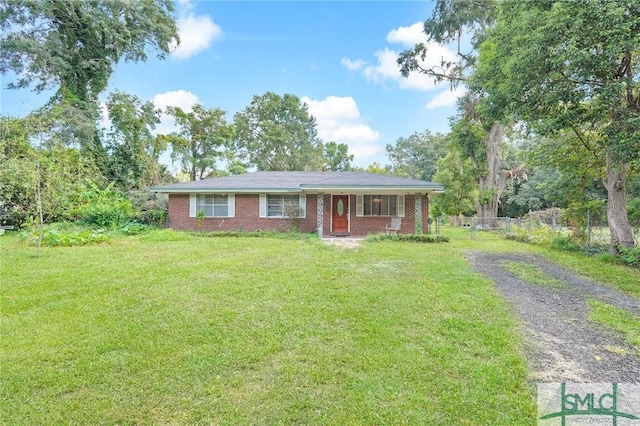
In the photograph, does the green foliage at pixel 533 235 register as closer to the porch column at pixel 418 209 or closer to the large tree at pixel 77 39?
the porch column at pixel 418 209

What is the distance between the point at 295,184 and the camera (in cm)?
1474

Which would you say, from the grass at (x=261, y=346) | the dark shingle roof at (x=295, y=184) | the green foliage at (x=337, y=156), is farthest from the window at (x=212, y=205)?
the green foliage at (x=337, y=156)

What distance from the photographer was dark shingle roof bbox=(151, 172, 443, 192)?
12.9m

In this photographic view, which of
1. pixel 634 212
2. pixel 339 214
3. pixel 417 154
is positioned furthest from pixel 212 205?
pixel 417 154

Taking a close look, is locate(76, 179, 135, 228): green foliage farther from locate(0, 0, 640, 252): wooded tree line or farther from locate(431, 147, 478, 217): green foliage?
locate(431, 147, 478, 217): green foliage

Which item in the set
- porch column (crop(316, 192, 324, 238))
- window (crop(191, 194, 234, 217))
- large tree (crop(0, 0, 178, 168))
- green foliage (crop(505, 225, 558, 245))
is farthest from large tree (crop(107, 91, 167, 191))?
green foliage (crop(505, 225, 558, 245))

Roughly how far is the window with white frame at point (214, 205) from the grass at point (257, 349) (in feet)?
26.6

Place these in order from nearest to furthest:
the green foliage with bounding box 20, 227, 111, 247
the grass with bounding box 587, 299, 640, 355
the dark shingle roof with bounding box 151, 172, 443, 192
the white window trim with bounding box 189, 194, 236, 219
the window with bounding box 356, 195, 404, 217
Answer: the grass with bounding box 587, 299, 640, 355, the green foliage with bounding box 20, 227, 111, 247, the dark shingle roof with bounding box 151, 172, 443, 192, the window with bounding box 356, 195, 404, 217, the white window trim with bounding box 189, 194, 236, 219

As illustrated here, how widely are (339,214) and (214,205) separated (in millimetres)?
5801

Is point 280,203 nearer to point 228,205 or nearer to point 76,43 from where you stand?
point 228,205

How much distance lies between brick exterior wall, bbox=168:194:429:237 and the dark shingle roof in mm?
580

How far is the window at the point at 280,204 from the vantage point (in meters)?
14.6

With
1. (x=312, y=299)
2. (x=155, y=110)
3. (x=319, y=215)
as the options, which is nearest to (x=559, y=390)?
(x=312, y=299)

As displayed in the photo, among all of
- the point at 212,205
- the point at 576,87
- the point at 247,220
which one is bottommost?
the point at 247,220
